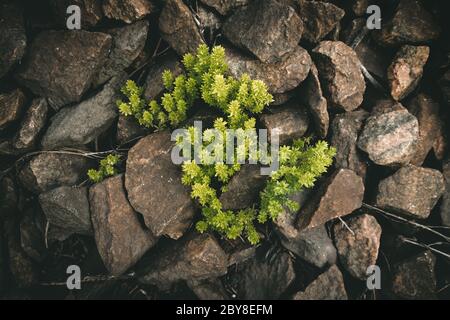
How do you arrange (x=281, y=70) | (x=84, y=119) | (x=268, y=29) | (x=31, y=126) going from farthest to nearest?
(x=84, y=119)
(x=31, y=126)
(x=281, y=70)
(x=268, y=29)

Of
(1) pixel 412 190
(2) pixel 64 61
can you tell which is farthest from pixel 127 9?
(1) pixel 412 190

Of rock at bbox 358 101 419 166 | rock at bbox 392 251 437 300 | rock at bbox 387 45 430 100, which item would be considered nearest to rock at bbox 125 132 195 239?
rock at bbox 358 101 419 166

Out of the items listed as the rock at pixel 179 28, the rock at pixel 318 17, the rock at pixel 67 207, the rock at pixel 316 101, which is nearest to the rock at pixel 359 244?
the rock at pixel 316 101

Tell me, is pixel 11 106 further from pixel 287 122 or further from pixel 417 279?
pixel 417 279

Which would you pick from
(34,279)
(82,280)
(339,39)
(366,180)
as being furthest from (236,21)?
(34,279)

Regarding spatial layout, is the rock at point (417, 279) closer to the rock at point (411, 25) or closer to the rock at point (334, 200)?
the rock at point (334, 200)
